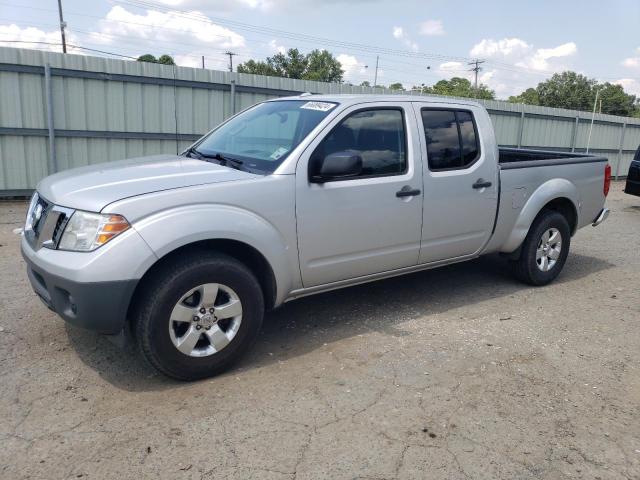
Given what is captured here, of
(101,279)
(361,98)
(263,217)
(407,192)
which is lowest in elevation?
(101,279)

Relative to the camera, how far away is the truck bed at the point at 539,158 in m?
5.32

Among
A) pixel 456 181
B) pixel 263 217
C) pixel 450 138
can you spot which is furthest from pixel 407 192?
pixel 263 217

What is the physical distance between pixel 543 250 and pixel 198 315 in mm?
3812

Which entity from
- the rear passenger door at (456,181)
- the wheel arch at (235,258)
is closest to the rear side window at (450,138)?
the rear passenger door at (456,181)

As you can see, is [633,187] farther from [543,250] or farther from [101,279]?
[101,279]

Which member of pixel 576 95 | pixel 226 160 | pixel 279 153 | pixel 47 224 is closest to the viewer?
pixel 47 224

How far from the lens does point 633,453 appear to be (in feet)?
9.42

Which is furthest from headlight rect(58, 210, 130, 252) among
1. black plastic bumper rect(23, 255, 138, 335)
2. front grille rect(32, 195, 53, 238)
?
front grille rect(32, 195, 53, 238)

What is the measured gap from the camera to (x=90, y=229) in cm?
310

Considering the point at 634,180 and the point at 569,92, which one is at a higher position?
the point at 569,92

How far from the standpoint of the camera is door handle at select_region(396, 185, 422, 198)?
167 inches

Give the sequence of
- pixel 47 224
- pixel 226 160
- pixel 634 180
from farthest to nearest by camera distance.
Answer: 1. pixel 634 180
2. pixel 226 160
3. pixel 47 224

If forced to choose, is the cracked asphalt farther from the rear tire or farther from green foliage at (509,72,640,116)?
green foliage at (509,72,640,116)

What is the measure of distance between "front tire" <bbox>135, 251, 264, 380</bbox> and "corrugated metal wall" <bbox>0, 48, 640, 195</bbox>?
7.66 meters
